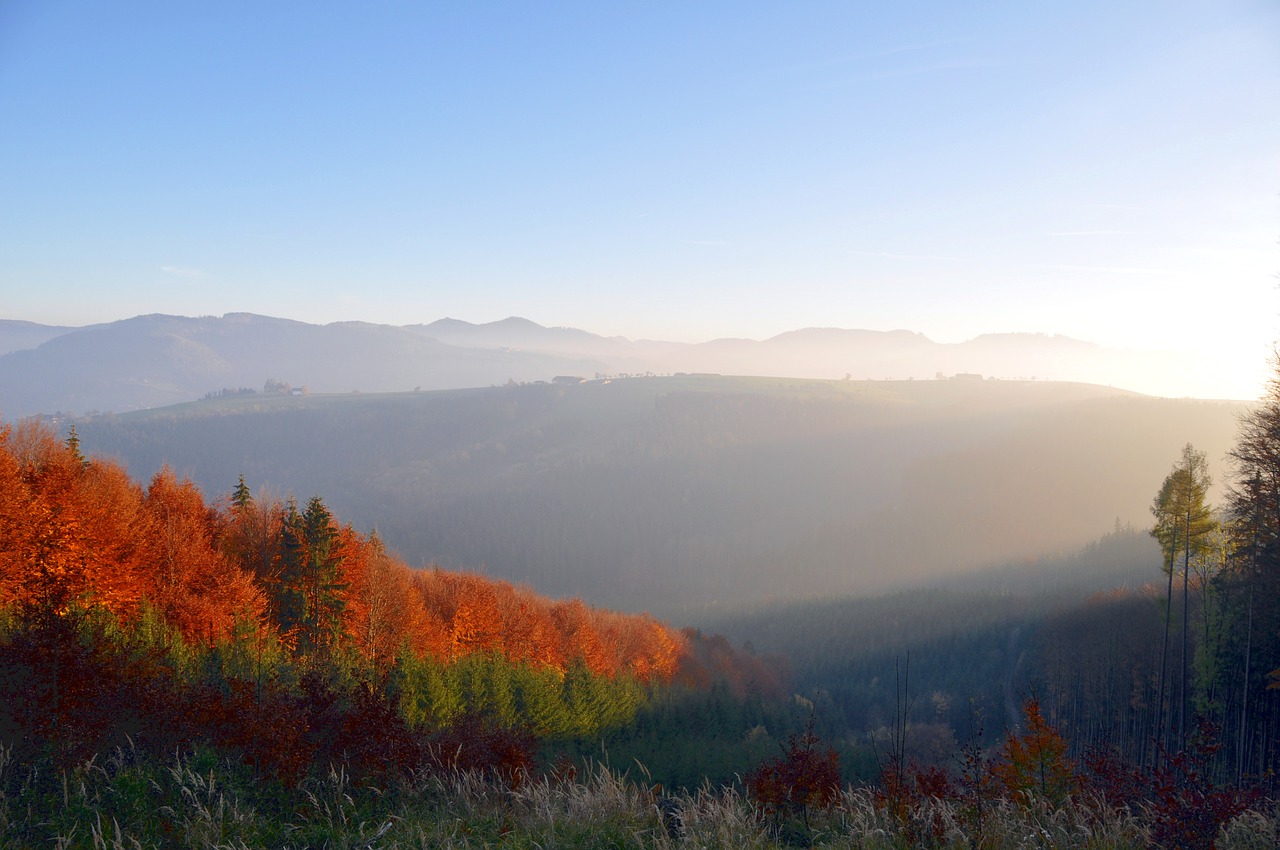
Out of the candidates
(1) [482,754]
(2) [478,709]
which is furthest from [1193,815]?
(2) [478,709]

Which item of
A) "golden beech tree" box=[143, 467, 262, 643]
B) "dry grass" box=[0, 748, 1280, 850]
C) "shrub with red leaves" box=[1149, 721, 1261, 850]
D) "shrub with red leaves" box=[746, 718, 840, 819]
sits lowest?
"golden beech tree" box=[143, 467, 262, 643]

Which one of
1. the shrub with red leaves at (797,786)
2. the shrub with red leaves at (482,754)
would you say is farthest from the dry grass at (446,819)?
the shrub with red leaves at (482,754)

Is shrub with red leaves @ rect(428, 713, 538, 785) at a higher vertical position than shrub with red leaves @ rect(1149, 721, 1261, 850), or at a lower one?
lower

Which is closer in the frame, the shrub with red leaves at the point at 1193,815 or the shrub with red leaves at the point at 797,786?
the shrub with red leaves at the point at 1193,815

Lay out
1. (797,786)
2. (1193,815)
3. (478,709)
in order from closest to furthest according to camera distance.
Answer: (1193,815) → (797,786) → (478,709)

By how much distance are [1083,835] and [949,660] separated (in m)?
132

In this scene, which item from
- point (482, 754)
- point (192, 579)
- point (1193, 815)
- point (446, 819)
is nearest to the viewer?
point (1193, 815)

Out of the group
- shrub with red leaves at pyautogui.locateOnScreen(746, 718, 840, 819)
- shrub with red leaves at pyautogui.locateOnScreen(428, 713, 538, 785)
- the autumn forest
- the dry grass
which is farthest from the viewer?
shrub with red leaves at pyautogui.locateOnScreen(428, 713, 538, 785)

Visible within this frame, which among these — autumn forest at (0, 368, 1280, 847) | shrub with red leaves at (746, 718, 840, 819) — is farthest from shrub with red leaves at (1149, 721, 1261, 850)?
shrub with red leaves at (746, 718, 840, 819)

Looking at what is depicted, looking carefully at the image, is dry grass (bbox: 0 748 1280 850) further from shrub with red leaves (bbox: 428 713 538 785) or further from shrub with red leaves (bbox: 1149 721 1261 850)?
shrub with red leaves (bbox: 428 713 538 785)

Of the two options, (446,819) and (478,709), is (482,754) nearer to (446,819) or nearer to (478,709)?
(446,819)

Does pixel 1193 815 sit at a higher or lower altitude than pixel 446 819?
higher

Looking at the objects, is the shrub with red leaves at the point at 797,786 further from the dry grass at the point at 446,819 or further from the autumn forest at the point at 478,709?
the dry grass at the point at 446,819

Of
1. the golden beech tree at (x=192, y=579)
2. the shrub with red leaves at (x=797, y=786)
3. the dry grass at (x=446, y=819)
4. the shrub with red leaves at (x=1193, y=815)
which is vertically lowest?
the golden beech tree at (x=192, y=579)
